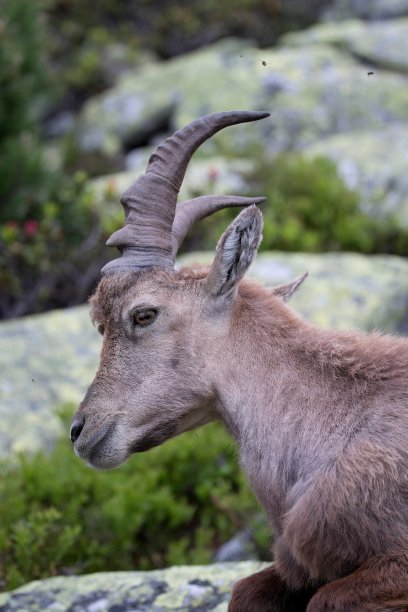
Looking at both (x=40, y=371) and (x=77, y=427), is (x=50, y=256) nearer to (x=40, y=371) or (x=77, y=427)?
(x=40, y=371)

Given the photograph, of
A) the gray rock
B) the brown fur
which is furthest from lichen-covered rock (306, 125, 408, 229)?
the brown fur

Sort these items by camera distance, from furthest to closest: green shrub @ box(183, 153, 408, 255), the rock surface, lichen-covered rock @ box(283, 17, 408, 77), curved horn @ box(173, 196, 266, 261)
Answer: lichen-covered rock @ box(283, 17, 408, 77) → the rock surface → green shrub @ box(183, 153, 408, 255) → curved horn @ box(173, 196, 266, 261)

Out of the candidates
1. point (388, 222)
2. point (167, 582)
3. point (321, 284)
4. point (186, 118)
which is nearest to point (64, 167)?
point (186, 118)

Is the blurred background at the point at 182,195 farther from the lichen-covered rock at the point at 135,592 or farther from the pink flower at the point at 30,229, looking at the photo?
the lichen-covered rock at the point at 135,592

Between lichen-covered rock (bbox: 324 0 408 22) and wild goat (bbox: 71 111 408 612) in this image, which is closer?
wild goat (bbox: 71 111 408 612)

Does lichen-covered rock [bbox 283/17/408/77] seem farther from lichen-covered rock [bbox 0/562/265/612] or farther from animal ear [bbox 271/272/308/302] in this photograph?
lichen-covered rock [bbox 0/562/265/612]

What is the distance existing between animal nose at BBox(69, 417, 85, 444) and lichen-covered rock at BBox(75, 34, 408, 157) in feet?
34.8

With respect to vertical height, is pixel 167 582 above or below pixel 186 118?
above

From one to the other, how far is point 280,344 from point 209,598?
1676 millimetres

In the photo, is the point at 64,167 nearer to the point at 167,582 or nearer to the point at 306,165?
the point at 306,165

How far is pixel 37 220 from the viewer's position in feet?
37.4

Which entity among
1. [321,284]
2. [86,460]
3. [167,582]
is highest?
[86,460]

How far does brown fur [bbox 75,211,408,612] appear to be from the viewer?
355cm

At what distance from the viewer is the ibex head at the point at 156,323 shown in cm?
411
